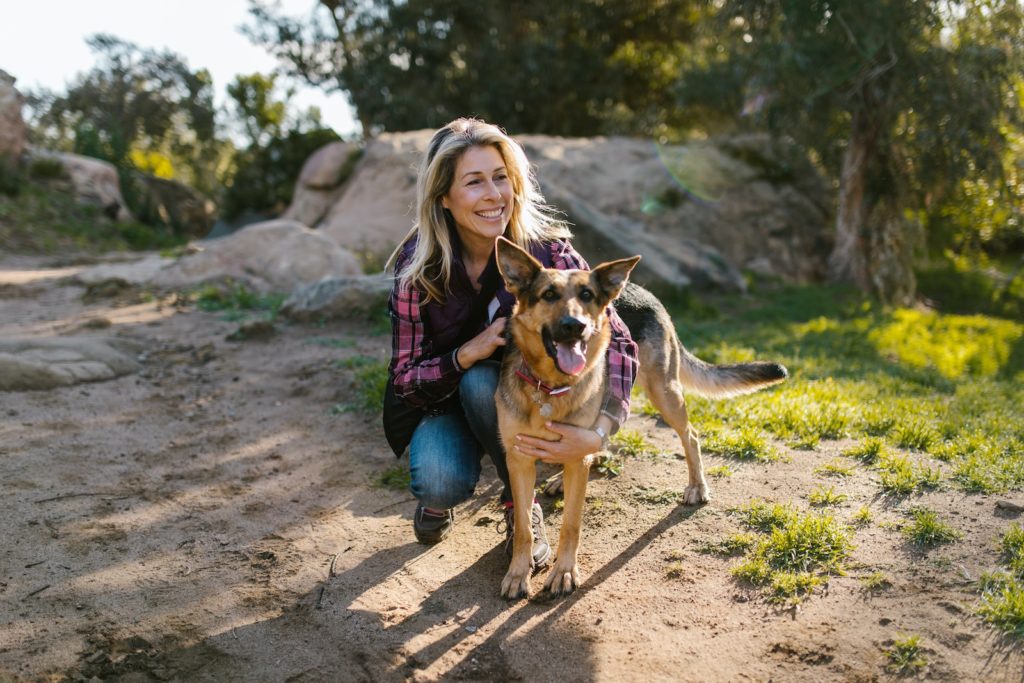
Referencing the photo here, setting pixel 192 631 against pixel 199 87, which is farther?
pixel 199 87

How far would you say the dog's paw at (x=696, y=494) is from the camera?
14.4ft

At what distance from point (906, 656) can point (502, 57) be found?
752 inches

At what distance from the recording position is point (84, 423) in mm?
5574

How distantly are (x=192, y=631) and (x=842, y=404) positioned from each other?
470cm

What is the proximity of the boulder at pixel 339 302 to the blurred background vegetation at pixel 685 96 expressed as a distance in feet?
22.4

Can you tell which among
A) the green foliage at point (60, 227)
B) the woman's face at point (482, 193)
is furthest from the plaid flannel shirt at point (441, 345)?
the green foliage at point (60, 227)

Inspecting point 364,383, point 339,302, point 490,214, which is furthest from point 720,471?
point 339,302

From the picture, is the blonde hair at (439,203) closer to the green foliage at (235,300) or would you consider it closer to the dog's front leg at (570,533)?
the dog's front leg at (570,533)

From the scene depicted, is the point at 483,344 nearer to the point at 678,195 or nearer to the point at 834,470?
the point at 834,470

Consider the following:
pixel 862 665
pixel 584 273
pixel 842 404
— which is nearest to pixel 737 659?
pixel 862 665

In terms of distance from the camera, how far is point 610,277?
3.59 m

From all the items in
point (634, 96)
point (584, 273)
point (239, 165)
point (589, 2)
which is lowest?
point (584, 273)

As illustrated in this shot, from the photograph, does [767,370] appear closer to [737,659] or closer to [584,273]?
[584,273]

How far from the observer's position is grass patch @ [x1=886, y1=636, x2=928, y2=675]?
116 inches
